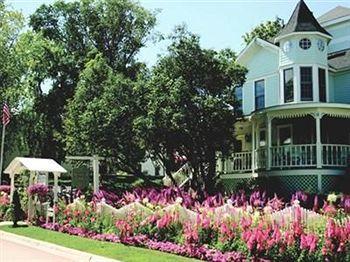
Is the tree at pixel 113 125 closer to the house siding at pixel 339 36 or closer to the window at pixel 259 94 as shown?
the window at pixel 259 94

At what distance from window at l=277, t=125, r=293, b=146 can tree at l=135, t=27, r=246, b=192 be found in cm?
530

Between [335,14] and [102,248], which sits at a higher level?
[335,14]

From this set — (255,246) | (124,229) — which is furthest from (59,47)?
(255,246)

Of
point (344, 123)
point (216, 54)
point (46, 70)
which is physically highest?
point (46, 70)

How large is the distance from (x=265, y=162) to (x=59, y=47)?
2834 centimetres

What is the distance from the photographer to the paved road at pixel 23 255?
13.7 metres

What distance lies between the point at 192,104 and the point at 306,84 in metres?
7.75

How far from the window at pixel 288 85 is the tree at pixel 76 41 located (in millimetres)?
22142

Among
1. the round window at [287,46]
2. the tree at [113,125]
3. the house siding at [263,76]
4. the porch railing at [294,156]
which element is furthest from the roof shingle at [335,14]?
the tree at [113,125]

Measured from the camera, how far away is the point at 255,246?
1188 centimetres

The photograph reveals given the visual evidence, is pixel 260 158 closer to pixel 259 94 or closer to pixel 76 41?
pixel 259 94

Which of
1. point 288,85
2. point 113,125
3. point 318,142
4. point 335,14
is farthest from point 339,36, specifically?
point 113,125

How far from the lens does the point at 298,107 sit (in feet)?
85.8

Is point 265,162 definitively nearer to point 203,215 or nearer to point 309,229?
point 203,215
